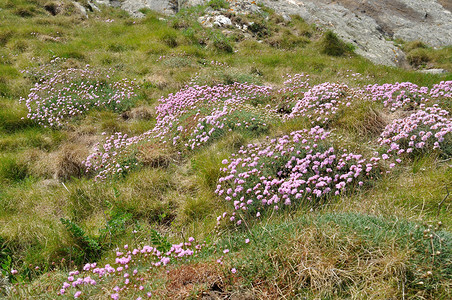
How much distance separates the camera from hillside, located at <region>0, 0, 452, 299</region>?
2502 millimetres

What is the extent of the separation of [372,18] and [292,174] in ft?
69.6

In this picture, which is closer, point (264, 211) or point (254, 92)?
point (264, 211)

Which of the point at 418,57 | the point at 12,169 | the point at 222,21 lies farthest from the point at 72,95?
the point at 418,57

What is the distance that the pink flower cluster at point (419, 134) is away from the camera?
4227mm

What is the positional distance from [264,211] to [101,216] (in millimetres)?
2402

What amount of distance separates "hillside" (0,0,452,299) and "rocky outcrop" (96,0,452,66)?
6486 mm

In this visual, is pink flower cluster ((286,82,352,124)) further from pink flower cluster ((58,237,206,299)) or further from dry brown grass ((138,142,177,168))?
pink flower cluster ((58,237,206,299))

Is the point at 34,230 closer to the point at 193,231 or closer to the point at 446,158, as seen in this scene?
the point at 193,231

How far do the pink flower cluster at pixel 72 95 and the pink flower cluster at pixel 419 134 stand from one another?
6.28 m

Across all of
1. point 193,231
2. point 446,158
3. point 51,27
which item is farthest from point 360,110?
point 51,27

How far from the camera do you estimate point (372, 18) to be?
2069 centimetres

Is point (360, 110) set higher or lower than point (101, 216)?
higher

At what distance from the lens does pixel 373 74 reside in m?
9.98

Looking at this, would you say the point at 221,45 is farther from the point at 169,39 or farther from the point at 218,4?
the point at 218,4
